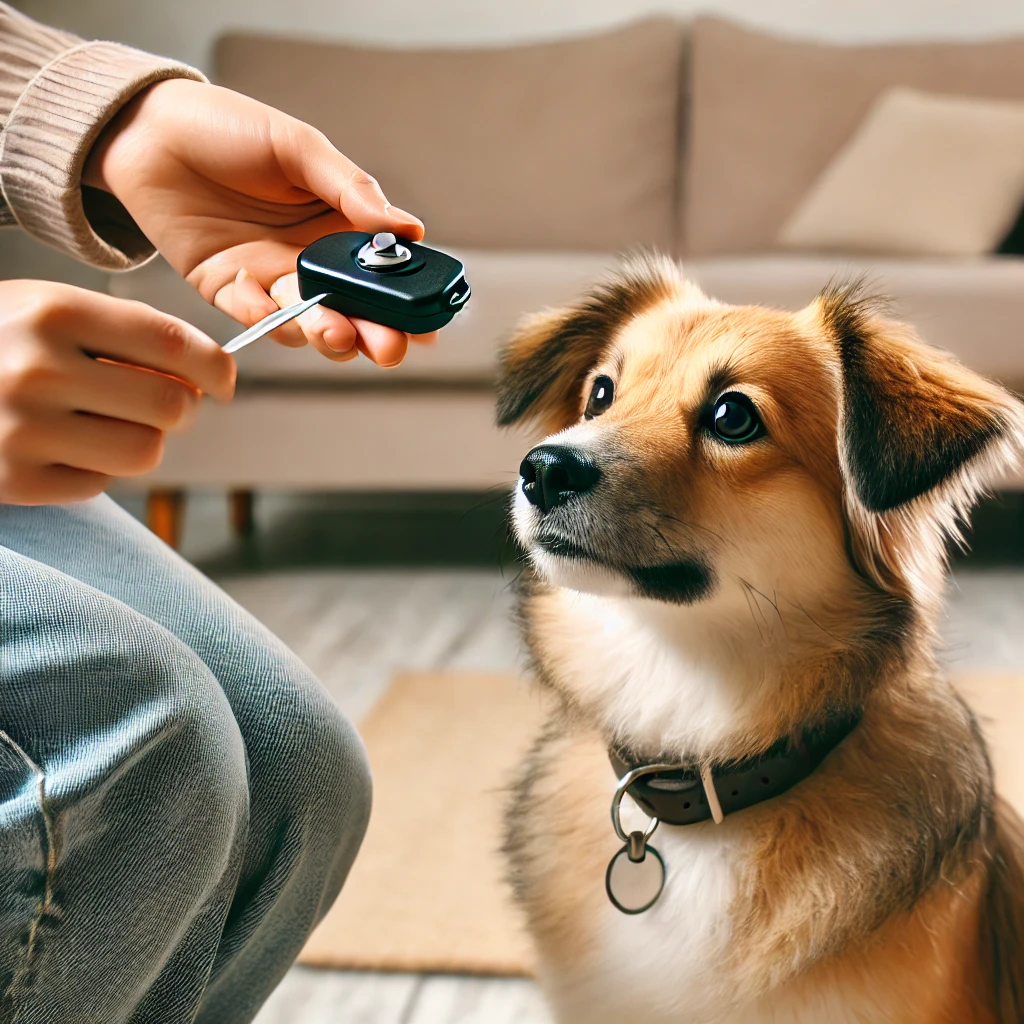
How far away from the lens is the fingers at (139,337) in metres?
0.54

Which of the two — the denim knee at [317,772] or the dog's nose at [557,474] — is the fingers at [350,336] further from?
the denim knee at [317,772]

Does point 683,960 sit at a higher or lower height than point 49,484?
lower

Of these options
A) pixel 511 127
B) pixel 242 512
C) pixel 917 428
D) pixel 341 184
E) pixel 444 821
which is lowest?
pixel 242 512

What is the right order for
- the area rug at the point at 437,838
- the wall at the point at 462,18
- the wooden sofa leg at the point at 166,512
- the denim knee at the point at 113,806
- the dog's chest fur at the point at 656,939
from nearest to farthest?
the denim knee at the point at 113,806
the dog's chest fur at the point at 656,939
the area rug at the point at 437,838
the wooden sofa leg at the point at 166,512
the wall at the point at 462,18

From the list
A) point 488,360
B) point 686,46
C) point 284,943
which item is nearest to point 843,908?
point 284,943

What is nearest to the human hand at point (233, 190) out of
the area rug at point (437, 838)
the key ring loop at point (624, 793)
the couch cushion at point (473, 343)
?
the key ring loop at point (624, 793)

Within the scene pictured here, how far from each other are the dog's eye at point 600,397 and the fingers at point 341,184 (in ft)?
1.17

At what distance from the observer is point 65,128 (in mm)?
828

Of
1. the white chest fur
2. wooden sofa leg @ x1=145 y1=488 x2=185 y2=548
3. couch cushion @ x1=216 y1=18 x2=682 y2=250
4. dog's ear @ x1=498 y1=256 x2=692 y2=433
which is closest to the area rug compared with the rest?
the white chest fur

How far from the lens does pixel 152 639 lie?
76cm

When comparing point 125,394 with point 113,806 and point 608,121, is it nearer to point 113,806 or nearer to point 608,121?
point 113,806

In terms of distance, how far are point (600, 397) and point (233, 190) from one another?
41 centimetres

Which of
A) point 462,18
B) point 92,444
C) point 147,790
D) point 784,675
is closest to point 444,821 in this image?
point 784,675

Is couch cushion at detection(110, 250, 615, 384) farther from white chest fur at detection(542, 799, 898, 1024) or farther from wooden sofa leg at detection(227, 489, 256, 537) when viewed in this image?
white chest fur at detection(542, 799, 898, 1024)
